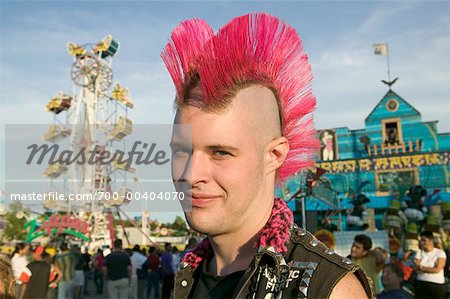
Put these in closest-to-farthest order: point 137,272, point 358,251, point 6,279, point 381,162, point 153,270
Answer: point 6,279 → point 358,251 → point 153,270 → point 137,272 → point 381,162

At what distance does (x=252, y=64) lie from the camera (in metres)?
1.57

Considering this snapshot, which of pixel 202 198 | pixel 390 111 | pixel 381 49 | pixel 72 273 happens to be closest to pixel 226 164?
pixel 202 198

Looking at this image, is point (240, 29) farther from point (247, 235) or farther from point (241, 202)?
point (247, 235)

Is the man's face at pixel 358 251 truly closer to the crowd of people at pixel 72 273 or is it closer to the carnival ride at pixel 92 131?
the crowd of people at pixel 72 273

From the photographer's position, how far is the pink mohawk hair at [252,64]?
1529mm

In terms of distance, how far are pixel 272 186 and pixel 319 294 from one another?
1.58ft

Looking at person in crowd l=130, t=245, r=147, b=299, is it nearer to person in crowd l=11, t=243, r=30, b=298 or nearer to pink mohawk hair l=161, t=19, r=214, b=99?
person in crowd l=11, t=243, r=30, b=298

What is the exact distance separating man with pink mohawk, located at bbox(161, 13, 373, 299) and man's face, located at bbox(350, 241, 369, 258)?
4715 millimetres

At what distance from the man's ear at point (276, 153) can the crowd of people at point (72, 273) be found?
61.1 inches

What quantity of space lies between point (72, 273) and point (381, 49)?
73.4ft

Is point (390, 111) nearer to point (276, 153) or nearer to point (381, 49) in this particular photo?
point (381, 49)

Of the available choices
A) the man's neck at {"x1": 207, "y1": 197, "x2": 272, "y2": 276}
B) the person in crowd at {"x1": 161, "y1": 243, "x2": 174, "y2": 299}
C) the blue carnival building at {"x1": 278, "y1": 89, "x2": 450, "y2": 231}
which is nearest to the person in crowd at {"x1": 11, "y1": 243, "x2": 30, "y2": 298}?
the person in crowd at {"x1": 161, "y1": 243, "x2": 174, "y2": 299}

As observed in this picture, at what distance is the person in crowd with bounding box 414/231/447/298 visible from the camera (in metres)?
6.40

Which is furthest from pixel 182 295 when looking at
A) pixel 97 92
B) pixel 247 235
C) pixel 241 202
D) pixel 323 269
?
pixel 97 92
